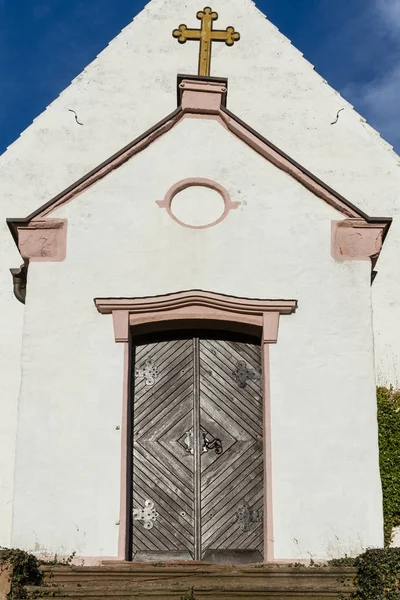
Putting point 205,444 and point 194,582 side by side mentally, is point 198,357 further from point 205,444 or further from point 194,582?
point 194,582

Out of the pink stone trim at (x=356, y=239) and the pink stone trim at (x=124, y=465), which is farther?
the pink stone trim at (x=356, y=239)

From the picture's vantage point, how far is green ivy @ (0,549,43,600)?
30.8 ft

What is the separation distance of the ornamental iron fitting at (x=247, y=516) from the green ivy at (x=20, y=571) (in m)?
2.53

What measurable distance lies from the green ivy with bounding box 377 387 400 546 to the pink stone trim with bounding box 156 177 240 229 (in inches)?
161

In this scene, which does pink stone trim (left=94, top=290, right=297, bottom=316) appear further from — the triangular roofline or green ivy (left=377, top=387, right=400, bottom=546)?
green ivy (left=377, top=387, right=400, bottom=546)

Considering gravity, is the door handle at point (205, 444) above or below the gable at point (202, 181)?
below

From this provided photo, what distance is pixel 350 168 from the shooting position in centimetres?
1684

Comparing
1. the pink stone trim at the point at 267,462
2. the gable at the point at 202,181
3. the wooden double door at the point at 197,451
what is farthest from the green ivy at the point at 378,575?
the gable at the point at 202,181

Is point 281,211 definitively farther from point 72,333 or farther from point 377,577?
point 377,577

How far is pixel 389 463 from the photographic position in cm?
1433

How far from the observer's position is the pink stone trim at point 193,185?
12.2 metres

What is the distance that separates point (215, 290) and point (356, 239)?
169cm

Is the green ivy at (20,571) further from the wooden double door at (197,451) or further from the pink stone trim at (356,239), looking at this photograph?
the pink stone trim at (356,239)

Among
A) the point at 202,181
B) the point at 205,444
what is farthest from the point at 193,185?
the point at 205,444
